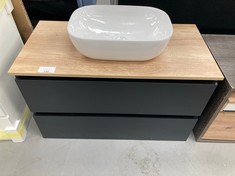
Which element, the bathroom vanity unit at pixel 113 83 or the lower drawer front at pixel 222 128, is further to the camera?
the lower drawer front at pixel 222 128

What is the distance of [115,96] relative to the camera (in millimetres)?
915

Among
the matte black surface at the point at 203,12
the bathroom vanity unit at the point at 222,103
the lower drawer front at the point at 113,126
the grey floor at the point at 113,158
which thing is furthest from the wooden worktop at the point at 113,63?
the grey floor at the point at 113,158

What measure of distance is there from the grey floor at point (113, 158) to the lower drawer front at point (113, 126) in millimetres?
55

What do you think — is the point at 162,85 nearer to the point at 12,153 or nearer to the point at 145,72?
the point at 145,72

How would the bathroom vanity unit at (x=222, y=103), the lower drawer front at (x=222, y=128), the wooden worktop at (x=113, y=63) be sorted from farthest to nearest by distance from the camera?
the lower drawer front at (x=222, y=128), the bathroom vanity unit at (x=222, y=103), the wooden worktop at (x=113, y=63)

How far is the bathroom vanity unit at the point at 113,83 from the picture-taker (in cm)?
83

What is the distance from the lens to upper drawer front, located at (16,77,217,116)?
0.86 m

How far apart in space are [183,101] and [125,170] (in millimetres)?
519

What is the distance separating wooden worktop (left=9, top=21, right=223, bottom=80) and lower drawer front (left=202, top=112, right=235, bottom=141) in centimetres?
32

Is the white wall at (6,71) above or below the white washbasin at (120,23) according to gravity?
below

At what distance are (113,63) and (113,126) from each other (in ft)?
1.36

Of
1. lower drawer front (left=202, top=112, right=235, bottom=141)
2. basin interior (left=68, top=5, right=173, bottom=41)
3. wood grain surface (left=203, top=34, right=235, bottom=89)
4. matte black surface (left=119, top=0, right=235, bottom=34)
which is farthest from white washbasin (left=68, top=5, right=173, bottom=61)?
lower drawer front (left=202, top=112, right=235, bottom=141)

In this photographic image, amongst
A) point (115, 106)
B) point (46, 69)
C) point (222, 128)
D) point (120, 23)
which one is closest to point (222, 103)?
point (222, 128)

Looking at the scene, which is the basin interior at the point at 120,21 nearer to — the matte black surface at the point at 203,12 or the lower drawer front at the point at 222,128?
the matte black surface at the point at 203,12
